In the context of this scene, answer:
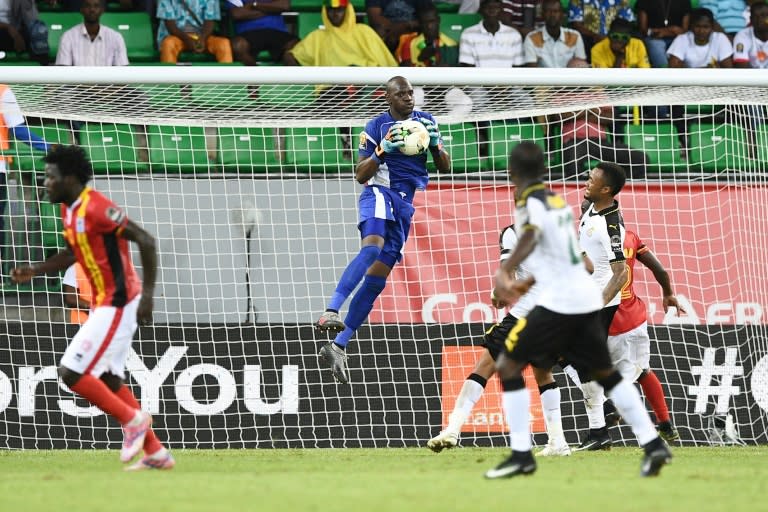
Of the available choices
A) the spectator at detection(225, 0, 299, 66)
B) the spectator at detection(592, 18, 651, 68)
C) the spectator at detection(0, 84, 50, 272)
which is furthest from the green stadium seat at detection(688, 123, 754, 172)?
the spectator at detection(0, 84, 50, 272)

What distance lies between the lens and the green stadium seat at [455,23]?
16.0m

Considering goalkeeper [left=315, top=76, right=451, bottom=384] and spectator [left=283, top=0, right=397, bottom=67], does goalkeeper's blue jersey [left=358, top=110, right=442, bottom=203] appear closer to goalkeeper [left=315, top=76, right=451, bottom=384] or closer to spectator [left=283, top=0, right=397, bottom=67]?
goalkeeper [left=315, top=76, right=451, bottom=384]

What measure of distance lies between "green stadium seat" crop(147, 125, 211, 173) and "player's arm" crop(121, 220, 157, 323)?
4565 mm

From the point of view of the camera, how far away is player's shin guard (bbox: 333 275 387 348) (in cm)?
1027

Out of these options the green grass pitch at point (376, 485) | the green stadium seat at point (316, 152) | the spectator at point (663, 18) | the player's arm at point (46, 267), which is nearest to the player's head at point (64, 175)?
the player's arm at point (46, 267)

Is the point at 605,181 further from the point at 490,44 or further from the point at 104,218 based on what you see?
the point at 490,44

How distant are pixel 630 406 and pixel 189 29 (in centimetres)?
936

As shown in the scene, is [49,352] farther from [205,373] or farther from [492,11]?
[492,11]

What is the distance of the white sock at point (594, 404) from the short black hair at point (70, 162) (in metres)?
4.97

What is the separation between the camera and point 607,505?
234 inches

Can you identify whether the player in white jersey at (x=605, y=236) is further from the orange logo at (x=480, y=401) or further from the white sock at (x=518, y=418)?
the white sock at (x=518, y=418)

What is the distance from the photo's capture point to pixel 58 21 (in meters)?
15.1

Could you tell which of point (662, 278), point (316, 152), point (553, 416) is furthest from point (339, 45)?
point (553, 416)

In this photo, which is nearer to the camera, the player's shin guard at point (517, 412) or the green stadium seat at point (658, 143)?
the player's shin guard at point (517, 412)
